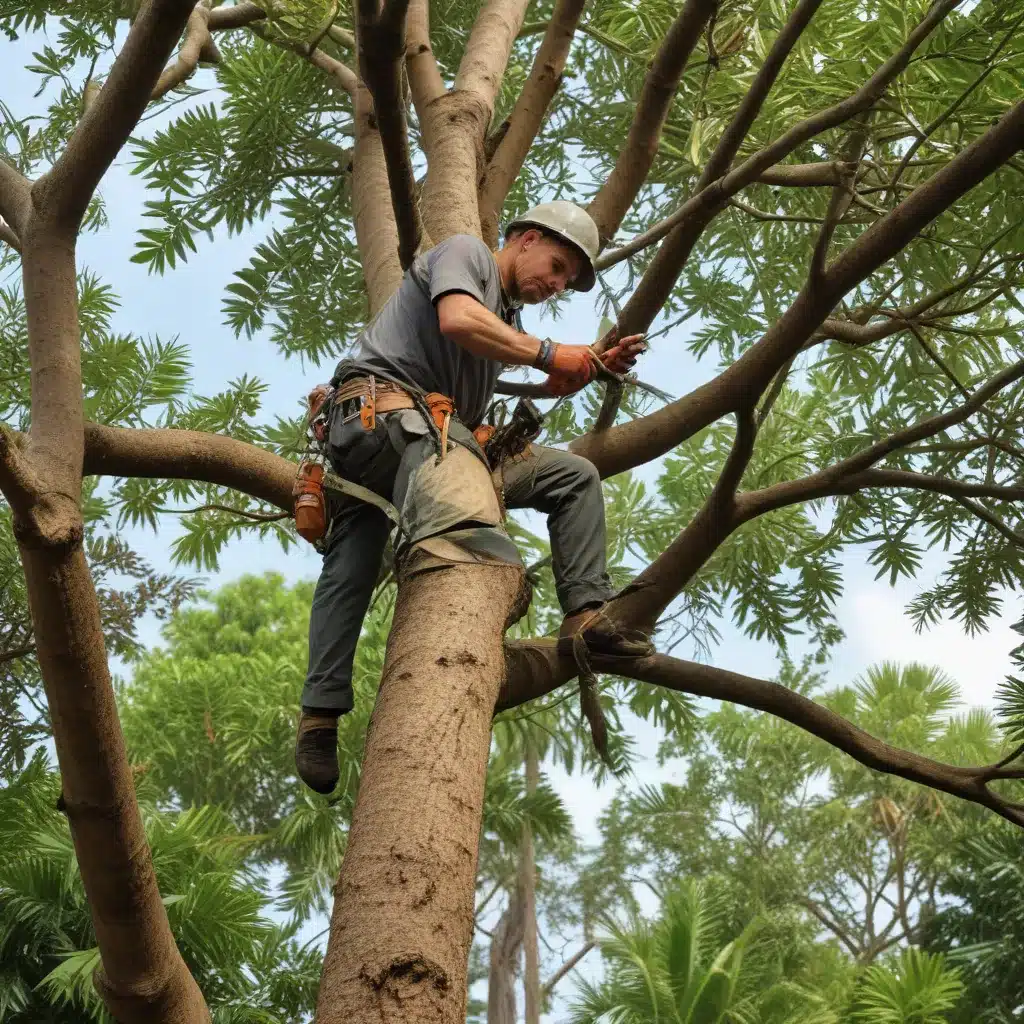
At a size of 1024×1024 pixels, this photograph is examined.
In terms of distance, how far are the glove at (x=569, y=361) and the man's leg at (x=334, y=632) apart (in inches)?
20.6

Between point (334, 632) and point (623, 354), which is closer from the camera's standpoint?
point (623, 354)

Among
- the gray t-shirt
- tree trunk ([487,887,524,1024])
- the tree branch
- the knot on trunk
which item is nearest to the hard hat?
the gray t-shirt

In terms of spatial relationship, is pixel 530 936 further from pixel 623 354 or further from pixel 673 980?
pixel 623 354

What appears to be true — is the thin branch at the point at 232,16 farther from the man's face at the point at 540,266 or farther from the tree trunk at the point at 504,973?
the tree trunk at the point at 504,973

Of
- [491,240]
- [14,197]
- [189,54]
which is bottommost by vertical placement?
[14,197]

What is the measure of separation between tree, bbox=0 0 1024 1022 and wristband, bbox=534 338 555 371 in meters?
0.49

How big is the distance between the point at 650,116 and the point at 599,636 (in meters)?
1.74

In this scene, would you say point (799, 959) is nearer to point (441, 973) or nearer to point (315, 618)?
point (315, 618)

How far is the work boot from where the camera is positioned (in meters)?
2.81

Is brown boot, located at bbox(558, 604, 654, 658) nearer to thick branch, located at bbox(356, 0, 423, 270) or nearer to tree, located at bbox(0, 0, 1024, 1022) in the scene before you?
tree, located at bbox(0, 0, 1024, 1022)

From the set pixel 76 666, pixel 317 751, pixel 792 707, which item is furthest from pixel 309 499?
pixel 792 707

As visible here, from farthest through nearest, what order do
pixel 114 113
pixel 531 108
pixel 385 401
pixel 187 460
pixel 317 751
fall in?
1. pixel 531 108
2. pixel 187 460
3. pixel 317 751
4. pixel 385 401
5. pixel 114 113

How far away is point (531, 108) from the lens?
4383 mm

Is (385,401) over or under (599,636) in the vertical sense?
over
